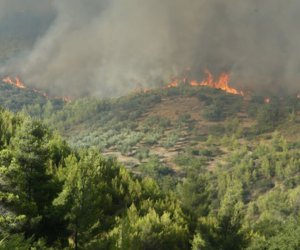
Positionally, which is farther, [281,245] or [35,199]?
[281,245]

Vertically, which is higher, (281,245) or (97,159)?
(97,159)

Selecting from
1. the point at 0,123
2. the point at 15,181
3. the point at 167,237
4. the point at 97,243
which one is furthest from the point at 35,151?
the point at 0,123

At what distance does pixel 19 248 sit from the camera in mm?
28484

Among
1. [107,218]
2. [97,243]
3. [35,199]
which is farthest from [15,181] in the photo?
[107,218]

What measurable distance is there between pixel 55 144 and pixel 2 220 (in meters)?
65.0

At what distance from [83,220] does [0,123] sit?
214 ft

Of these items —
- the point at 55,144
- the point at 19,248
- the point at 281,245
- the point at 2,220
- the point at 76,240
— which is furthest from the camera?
the point at 55,144

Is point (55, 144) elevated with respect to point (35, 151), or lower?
elevated

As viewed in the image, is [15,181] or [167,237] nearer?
[15,181]

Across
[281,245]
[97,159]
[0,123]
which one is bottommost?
[281,245]

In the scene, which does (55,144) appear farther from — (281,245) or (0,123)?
(281,245)

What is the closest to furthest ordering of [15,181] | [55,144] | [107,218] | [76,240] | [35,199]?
[15,181] < [35,199] < [76,240] < [107,218] < [55,144]

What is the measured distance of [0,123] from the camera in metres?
106

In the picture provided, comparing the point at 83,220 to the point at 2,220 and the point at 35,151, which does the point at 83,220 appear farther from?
the point at 2,220
